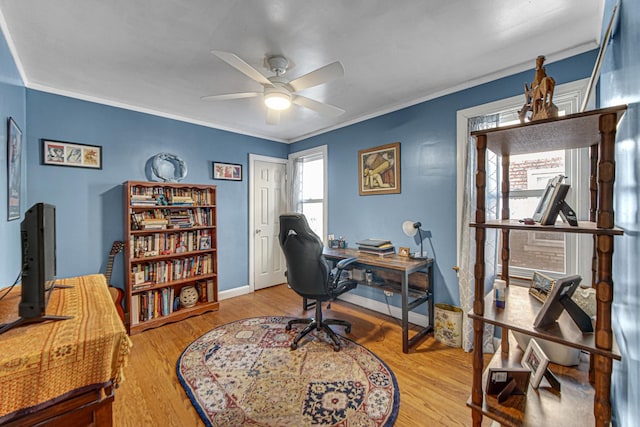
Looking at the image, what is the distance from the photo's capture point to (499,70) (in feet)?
7.28

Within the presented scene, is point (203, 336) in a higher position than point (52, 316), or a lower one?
lower

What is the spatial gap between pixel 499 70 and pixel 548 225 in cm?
188

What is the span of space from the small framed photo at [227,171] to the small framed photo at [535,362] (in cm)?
360

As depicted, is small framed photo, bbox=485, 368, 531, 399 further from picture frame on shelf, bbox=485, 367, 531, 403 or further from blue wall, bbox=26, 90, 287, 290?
blue wall, bbox=26, 90, 287, 290

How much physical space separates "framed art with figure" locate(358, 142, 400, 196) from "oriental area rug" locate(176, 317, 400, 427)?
5.67 ft

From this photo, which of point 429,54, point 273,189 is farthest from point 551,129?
point 273,189

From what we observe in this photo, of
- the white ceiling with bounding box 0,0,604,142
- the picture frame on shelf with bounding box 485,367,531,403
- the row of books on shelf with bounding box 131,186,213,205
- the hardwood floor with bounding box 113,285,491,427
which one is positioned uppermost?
the white ceiling with bounding box 0,0,604,142

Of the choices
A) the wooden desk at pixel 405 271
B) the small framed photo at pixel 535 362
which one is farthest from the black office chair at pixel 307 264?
the small framed photo at pixel 535 362

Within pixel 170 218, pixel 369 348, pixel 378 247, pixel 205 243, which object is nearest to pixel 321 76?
pixel 378 247

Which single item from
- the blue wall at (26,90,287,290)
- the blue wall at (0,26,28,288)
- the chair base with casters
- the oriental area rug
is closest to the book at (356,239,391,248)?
the chair base with casters

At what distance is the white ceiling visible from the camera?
4.97 feet

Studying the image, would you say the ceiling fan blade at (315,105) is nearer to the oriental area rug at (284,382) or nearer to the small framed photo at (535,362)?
the small framed photo at (535,362)

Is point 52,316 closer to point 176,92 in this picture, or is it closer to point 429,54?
point 176,92

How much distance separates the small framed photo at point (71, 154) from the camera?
8.19 ft
